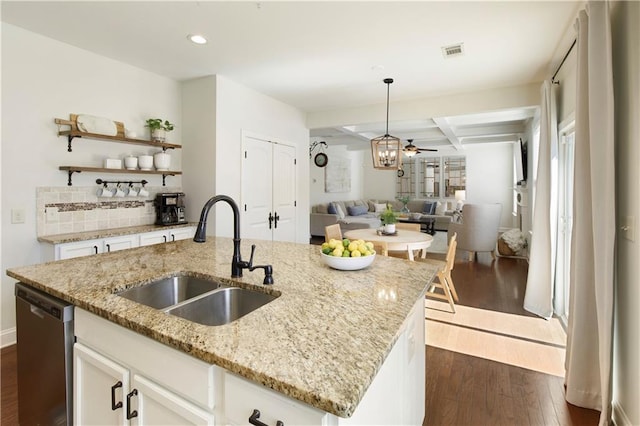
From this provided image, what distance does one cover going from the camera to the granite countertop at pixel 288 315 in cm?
78

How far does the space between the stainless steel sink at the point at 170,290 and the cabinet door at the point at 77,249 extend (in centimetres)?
172

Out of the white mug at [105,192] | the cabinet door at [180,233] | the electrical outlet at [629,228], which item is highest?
the white mug at [105,192]

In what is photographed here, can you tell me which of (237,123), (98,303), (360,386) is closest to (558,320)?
(360,386)

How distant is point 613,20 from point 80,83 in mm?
4137

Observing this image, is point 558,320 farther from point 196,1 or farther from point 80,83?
point 80,83

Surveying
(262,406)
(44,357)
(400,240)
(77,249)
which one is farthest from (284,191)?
(262,406)

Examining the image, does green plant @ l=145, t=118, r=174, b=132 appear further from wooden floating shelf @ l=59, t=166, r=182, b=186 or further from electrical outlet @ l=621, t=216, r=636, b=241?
electrical outlet @ l=621, t=216, r=636, b=241

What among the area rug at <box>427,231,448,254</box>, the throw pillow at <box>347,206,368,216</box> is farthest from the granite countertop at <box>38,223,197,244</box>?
the throw pillow at <box>347,206,368,216</box>

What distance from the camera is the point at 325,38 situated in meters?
2.83

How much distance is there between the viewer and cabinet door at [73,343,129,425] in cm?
116

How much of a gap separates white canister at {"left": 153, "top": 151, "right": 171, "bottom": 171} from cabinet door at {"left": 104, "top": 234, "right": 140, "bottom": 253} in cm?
85

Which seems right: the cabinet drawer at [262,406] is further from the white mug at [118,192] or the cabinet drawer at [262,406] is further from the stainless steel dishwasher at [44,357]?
the white mug at [118,192]

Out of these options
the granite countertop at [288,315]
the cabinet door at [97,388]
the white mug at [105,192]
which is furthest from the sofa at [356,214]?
the cabinet door at [97,388]

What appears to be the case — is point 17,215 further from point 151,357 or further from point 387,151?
point 387,151
